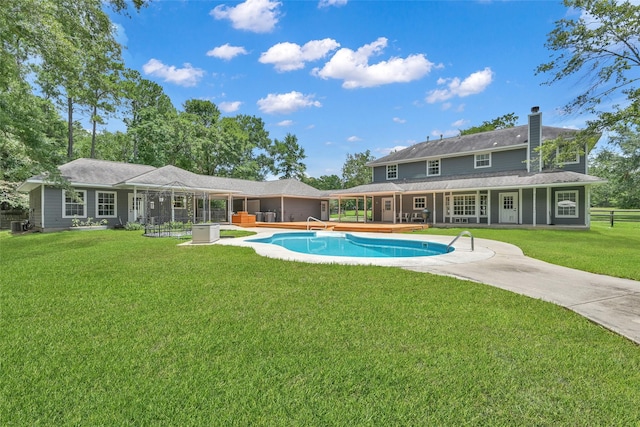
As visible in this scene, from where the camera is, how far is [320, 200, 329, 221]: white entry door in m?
29.2

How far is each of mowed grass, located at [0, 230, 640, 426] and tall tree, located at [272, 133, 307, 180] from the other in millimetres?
40924

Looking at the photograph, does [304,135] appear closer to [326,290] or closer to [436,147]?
[436,147]

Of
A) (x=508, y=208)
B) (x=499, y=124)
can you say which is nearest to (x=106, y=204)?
(x=508, y=208)

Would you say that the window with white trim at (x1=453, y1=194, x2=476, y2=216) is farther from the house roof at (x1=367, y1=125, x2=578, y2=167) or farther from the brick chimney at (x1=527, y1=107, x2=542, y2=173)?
the brick chimney at (x1=527, y1=107, x2=542, y2=173)

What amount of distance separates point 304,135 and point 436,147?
965 inches

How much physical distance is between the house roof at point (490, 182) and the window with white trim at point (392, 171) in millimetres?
A: 1079

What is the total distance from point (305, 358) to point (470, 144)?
78.0ft

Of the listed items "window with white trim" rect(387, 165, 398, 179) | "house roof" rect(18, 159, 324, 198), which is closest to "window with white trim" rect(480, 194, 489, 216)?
"window with white trim" rect(387, 165, 398, 179)

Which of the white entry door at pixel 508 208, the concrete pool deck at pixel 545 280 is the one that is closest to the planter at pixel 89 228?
the concrete pool deck at pixel 545 280

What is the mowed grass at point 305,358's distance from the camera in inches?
84.4

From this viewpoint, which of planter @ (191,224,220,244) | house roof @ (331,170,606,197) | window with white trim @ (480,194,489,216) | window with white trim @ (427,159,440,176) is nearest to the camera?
planter @ (191,224,220,244)

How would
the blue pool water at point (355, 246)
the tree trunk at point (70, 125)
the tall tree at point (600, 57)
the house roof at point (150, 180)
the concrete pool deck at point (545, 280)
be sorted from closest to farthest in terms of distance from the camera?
the concrete pool deck at point (545, 280), the tall tree at point (600, 57), the blue pool water at point (355, 246), the house roof at point (150, 180), the tree trunk at point (70, 125)

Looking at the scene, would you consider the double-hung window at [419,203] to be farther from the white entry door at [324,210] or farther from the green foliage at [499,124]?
the green foliage at [499,124]

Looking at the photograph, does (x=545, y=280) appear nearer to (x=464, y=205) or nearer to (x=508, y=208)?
(x=508, y=208)
